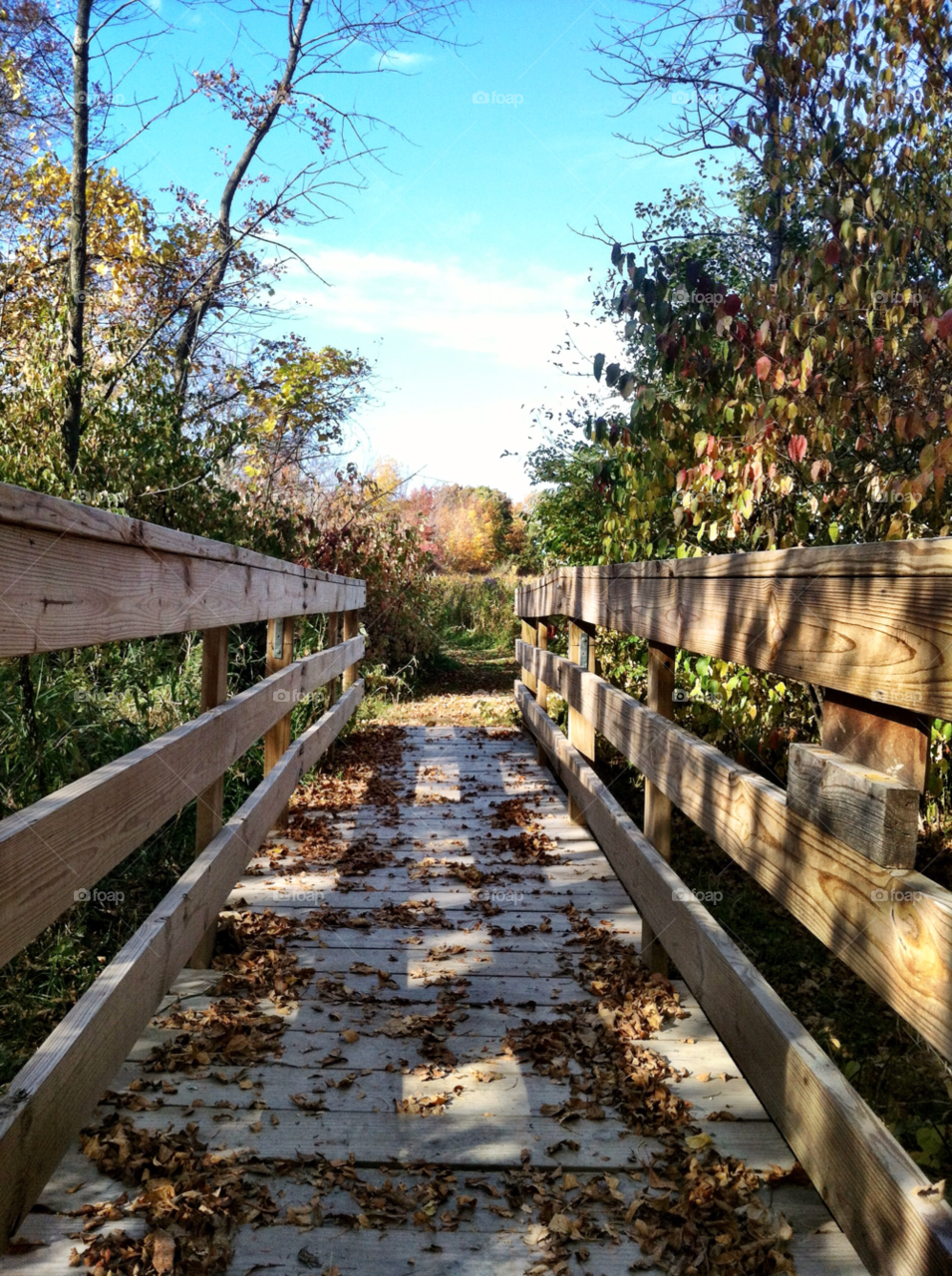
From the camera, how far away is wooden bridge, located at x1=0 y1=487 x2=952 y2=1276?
5.22 feet

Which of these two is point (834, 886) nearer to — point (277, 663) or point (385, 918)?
point (385, 918)

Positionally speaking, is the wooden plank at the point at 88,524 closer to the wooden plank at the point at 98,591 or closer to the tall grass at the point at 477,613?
the wooden plank at the point at 98,591

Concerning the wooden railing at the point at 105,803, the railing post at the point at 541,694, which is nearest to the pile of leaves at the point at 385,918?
the wooden railing at the point at 105,803

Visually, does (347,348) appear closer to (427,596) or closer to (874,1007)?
(427,596)

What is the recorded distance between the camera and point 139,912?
3996mm

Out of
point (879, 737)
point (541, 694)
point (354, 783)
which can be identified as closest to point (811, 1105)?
point (879, 737)

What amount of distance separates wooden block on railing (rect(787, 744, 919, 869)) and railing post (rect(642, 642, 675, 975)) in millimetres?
1331

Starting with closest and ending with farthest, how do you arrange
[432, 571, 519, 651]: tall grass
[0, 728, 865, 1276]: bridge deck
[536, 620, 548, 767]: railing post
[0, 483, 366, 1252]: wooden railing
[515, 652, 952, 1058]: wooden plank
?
[515, 652, 952, 1058]: wooden plank
[0, 483, 366, 1252]: wooden railing
[0, 728, 865, 1276]: bridge deck
[536, 620, 548, 767]: railing post
[432, 571, 519, 651]: tall grass

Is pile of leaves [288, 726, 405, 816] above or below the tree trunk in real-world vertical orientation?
below

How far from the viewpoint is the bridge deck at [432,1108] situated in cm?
196

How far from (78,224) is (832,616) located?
6892 millimetres

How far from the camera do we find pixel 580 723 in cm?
495

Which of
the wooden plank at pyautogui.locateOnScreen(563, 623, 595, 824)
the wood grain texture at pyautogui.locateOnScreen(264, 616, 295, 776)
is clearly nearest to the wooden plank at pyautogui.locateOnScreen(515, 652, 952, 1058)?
the wooden plank at pyautogui.locateOnScreen(563, 623, 595, 824)

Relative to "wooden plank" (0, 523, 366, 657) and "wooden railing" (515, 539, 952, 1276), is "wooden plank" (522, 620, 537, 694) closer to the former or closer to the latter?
"wooden plank" (0, 523, 366, 657)
